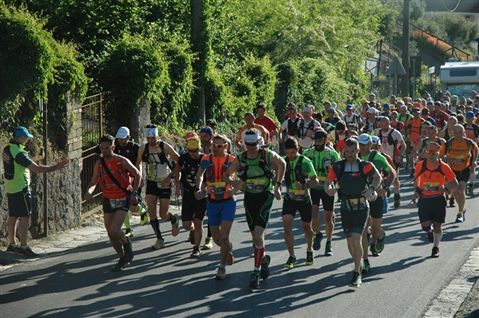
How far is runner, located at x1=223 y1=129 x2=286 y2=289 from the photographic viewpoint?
9.55 meters

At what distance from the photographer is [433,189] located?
1148 cm

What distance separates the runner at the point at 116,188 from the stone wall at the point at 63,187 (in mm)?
1874

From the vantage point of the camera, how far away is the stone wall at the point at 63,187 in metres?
12.2

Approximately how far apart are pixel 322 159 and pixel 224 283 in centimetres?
253

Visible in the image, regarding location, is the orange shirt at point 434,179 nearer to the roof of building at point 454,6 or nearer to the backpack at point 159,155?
the backpack at point 159,155

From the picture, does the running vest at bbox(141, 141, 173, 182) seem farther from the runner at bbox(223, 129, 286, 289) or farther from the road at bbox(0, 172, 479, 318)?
the runner at bbox(223, 129, 286, 289)

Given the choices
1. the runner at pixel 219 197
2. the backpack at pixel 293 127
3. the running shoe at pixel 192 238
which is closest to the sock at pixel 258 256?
the runner at pixel 219 197

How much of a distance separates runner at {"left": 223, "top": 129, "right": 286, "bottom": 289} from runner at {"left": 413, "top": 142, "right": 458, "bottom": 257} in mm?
2840

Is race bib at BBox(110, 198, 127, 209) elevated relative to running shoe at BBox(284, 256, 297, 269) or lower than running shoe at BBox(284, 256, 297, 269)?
elevated

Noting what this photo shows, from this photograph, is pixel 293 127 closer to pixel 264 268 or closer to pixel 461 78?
→ pixel 264 268

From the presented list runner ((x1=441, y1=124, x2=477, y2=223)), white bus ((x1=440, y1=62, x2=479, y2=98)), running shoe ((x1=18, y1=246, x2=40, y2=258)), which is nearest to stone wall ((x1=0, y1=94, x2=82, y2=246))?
running shoe ((x1=18, y1=246, x2=40, y2=258))

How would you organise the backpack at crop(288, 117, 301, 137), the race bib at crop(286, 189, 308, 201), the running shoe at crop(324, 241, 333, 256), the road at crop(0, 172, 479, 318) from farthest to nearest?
the backpack at crop(288, 117, 301, 137) → the running shoe at crop(324, 241, 333, 256) → the race bib at crop(286, 189, 308, 201) → the road at crop(0, 172, 479, 318)

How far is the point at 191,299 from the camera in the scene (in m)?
8.86

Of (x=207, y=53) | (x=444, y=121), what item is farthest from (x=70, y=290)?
(x=444, y=121)
